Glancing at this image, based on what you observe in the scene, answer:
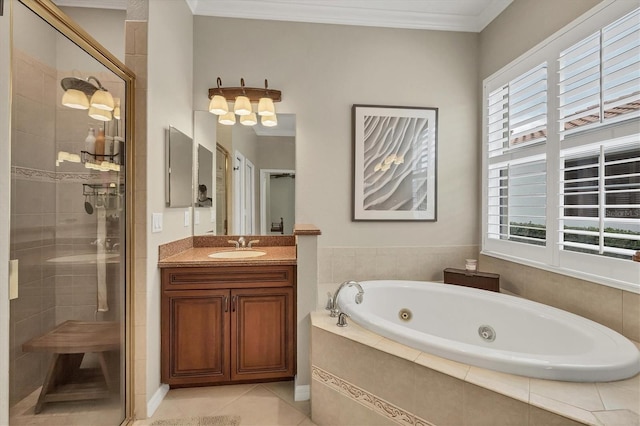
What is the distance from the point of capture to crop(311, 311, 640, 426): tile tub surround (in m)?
1.07

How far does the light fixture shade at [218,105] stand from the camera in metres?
2.59

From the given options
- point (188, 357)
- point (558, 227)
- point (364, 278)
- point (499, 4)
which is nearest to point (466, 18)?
point (499, 4)

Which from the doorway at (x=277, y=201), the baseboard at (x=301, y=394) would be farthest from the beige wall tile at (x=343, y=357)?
the doorway at (x=277, y=201)

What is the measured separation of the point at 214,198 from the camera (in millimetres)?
2762

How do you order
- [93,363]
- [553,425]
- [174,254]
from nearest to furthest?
[553,425]
[93,363]
[174,254]

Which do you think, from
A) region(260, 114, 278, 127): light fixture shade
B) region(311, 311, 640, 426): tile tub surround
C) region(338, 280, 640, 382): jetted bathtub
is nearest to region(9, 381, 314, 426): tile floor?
region(311, 311, 640, 426): tile tub surround

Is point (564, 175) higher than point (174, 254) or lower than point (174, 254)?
higher

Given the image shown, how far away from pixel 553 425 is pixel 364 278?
1.80 m

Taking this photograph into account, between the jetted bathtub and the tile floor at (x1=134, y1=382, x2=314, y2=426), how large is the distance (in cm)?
72

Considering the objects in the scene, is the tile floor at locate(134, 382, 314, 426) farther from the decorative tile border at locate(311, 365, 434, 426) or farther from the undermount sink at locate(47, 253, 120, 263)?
the undermount sink at locate(47, 253, 120, 263)

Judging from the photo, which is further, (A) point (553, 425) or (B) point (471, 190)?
(B) point (471, 190)

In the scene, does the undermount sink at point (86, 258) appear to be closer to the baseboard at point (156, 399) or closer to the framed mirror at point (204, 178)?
the baseboard at point (156, 399)

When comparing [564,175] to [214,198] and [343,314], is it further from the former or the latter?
[214,198]

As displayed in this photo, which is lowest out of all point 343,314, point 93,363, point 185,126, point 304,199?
point 93,363
